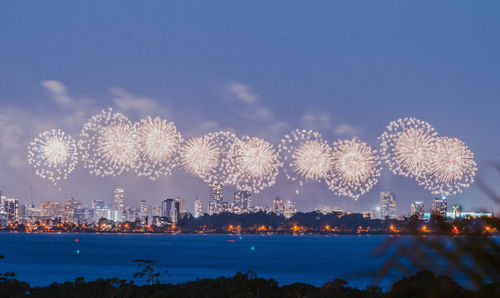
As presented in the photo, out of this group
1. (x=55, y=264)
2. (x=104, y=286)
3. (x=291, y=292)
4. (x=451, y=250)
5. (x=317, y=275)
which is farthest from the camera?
(x=55, y=264)

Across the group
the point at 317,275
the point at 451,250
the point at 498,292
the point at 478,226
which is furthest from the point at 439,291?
the point at 317,275

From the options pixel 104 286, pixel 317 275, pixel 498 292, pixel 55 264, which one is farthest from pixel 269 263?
pixel 498 292

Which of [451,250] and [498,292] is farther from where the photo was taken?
[498,292]

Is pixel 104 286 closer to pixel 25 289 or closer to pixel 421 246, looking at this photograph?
pixel 25 289

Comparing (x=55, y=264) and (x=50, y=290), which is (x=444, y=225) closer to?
(x=50, y=290)

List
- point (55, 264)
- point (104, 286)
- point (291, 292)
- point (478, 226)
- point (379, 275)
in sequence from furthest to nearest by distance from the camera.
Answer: point (55, 264) → point (104, 286) → point (291, 292) → point (478, 226) → point (379, 275)

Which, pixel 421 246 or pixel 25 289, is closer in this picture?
pixel 421 246

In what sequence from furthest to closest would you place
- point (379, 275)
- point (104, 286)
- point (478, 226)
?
point (104, 286)
point (478, 226)
point (379, 275)

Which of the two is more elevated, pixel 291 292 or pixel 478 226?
pixel 478 226

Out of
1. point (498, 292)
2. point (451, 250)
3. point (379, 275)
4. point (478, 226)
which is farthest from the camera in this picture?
point (498, 292)
